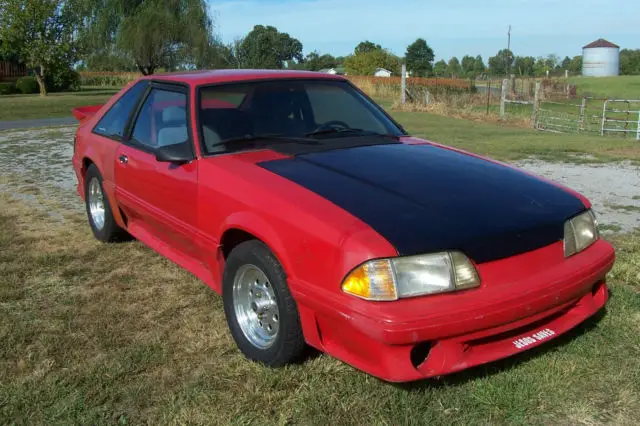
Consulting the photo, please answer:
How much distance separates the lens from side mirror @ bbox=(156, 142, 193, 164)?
347 cm

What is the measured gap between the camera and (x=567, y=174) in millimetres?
8117

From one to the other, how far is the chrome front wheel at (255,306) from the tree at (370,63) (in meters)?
72.7

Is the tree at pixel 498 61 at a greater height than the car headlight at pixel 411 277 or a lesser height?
greater

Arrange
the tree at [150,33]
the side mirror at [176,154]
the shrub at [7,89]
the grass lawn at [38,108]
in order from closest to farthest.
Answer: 1. the side mirror at [176,154]
2. the grass lawn at [38,108]
3. the tree at [150,33]
4. the shrub at [7,89]

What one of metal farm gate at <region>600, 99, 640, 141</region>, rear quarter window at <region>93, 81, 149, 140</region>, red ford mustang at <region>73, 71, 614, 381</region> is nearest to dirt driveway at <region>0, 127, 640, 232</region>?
rear quarter window at <region>93, 81, 149, 140</region>

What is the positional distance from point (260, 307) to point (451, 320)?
3.46 ft

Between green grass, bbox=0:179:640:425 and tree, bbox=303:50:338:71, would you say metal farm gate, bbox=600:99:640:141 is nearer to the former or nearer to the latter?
green grass, bbox=0:179:640:425

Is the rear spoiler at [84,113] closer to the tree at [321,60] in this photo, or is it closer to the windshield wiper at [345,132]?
the windshield wiper at [345,132]

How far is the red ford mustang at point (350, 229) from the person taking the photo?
245cm

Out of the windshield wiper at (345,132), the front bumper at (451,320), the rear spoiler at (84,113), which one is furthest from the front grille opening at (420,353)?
the rear spoiler at (84,113)

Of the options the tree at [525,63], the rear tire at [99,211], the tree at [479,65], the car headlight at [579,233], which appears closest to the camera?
the car headlight at [579,233]

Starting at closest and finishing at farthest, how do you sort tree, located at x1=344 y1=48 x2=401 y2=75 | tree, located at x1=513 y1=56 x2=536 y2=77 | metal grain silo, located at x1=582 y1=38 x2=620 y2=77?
tree, located at x1=344 y1=48 x2=401 y2=75, metal grain silo, located at x1=582 y1=38 x2=620 y2=77, tree, located at x1=513 y1=56 x2=536 y2=77

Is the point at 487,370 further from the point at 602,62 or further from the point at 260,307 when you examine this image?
the point at 602,62

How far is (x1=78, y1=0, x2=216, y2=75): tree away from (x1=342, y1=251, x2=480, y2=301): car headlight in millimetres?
34559
